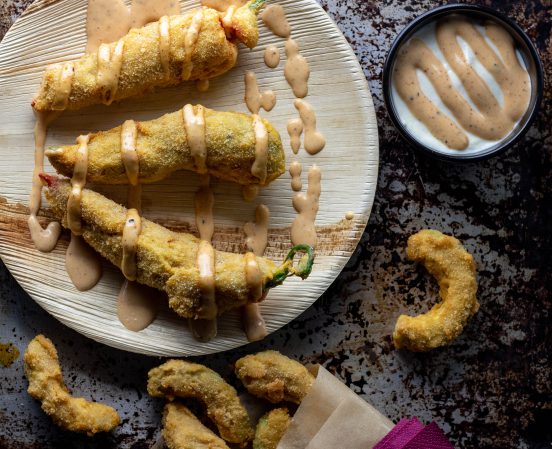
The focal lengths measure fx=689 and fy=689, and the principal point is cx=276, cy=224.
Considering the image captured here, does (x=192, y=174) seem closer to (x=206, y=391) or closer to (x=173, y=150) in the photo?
(x=173, y=150)

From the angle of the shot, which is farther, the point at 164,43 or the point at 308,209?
the point at 308,209

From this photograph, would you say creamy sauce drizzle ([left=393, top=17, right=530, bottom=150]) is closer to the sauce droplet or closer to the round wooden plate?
the round wooden plate

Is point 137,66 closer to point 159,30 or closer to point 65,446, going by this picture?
point 159,30

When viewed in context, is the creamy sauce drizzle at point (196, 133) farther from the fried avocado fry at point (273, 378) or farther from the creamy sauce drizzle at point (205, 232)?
the fried avocado fry at point (273, 378)

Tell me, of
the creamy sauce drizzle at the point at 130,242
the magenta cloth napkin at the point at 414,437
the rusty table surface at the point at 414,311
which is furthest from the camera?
the rusty table surface at the point at 414,311

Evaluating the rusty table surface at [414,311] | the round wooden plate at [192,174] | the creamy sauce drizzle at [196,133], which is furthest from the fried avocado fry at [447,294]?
the creamy sauce drizzle at [196,133]

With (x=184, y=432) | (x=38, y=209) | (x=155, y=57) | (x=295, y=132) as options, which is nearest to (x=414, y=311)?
(x=295, y=132)
